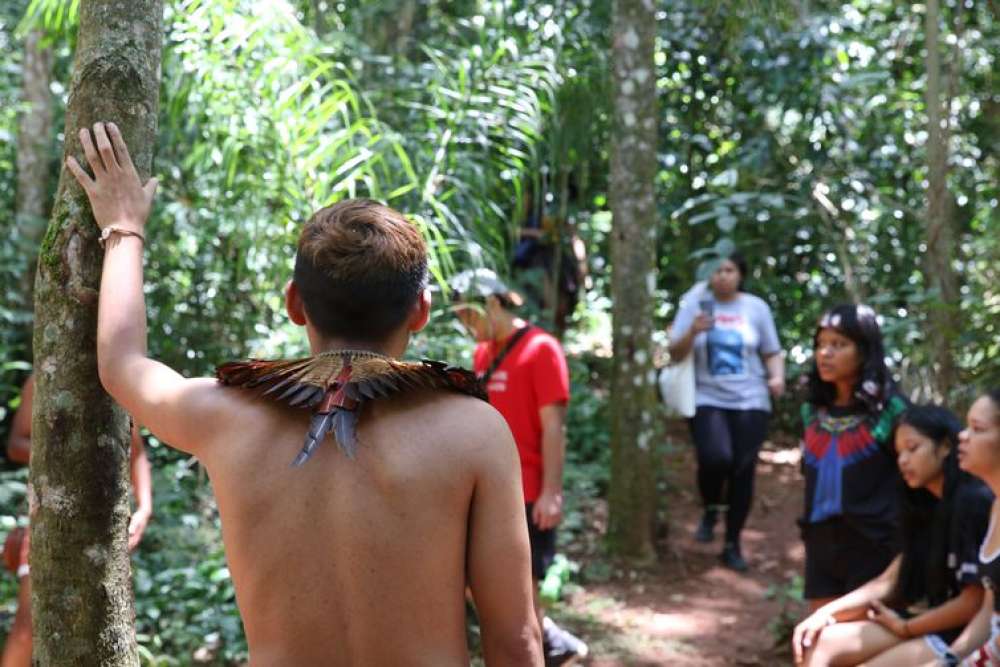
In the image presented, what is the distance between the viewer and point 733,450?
265 inches

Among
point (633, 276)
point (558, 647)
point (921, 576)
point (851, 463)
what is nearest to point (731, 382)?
point (633, 276)

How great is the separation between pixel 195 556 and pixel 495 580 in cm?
450

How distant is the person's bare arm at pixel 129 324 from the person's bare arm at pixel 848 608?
2738mm

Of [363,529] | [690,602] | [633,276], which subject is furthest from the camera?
[633,276]

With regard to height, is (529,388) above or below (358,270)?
below

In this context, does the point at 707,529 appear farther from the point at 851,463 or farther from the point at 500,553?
the point at 500,553

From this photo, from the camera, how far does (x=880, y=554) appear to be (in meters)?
4.20

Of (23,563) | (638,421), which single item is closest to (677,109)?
(638,421)

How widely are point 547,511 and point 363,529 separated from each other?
3099 mm

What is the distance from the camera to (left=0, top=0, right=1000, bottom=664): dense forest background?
5031 millimetres

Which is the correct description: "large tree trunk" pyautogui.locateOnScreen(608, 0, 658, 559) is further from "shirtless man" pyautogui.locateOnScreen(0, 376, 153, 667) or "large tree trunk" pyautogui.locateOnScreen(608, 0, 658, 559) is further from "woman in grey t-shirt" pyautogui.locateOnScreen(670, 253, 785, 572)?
"shirtless man" pyautogui.locateOnScreen(0, 376, 153, 667)

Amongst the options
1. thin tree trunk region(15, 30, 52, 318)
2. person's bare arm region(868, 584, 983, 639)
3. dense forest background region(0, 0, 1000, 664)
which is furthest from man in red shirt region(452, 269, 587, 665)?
thin tree trunk region(15, 30, 52, 318)

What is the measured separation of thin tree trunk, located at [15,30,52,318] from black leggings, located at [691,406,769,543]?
4.49 meters

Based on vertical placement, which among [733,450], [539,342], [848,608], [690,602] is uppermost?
[539,342]
